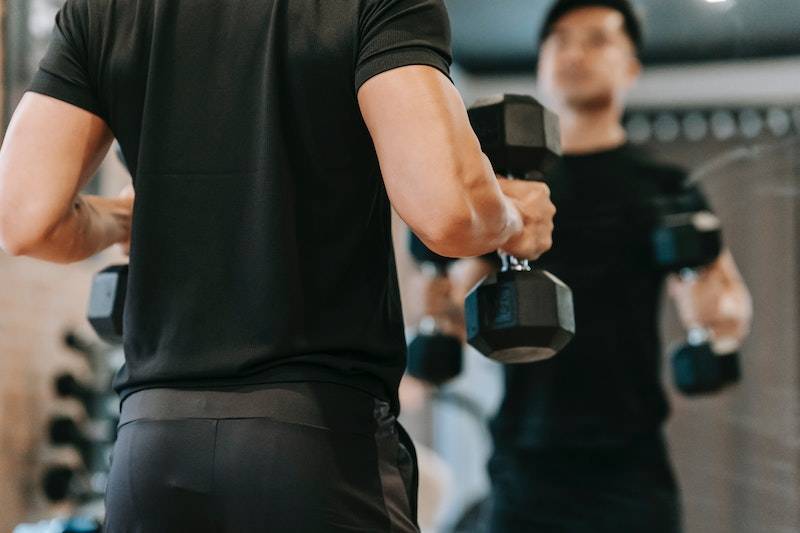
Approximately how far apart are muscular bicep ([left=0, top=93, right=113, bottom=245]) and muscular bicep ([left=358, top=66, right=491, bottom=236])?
32 cm

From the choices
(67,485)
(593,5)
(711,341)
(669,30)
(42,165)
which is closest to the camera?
(42,165)

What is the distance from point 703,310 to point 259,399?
1.42 metres

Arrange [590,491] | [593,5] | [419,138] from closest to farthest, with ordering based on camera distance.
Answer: [419,138] → [590,491] → [593,5]

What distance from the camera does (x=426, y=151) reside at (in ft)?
3.14

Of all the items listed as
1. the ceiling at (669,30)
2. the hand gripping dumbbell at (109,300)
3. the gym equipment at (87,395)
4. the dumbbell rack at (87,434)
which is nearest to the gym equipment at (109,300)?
the hand gripping dumbbell at (109,300)

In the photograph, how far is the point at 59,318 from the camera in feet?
8.23

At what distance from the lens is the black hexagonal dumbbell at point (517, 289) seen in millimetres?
1236

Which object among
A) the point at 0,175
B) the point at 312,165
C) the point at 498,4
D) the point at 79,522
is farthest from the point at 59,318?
the point at 498,4

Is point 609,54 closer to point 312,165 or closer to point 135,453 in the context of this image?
point 312,165

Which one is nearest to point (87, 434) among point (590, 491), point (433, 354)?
point (433, 354)

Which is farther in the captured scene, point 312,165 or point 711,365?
point 711,365

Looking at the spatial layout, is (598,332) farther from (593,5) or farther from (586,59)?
(593,5)

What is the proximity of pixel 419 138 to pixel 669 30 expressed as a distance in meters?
3.08

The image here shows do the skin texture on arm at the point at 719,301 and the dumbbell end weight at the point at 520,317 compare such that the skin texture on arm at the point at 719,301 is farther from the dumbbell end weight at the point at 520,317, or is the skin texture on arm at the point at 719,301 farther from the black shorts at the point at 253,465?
the black shorts at the point at 253,465
